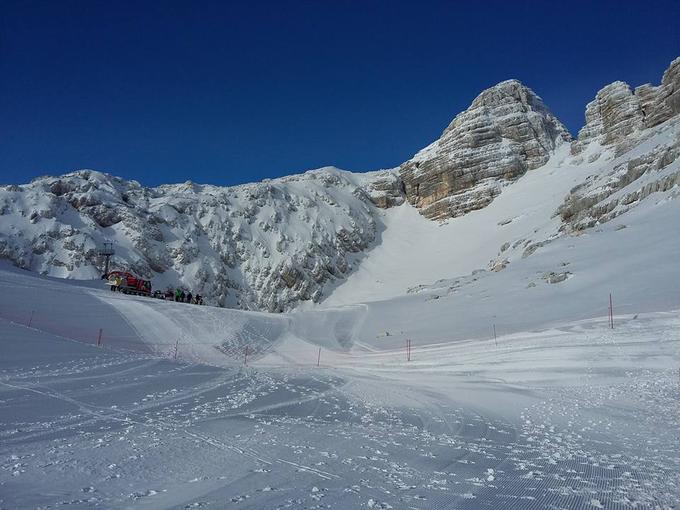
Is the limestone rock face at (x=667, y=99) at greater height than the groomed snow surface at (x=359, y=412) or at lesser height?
greater

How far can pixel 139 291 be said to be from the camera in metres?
36.8

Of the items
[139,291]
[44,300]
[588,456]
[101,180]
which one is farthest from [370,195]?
[588,456]

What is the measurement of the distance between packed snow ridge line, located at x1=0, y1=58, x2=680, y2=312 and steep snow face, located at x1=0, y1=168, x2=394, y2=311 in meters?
0.18

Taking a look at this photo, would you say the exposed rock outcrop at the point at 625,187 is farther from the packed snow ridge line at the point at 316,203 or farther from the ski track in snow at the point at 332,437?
the ski track in snow at the point at 332,437

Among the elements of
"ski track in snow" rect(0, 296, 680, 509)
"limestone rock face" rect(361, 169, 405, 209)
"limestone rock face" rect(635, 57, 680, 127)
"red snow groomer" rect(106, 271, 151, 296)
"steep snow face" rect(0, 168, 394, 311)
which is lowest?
"ski track in snow" rect(0, 296, 680, 509)

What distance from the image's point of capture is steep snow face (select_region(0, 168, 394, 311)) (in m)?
50.9

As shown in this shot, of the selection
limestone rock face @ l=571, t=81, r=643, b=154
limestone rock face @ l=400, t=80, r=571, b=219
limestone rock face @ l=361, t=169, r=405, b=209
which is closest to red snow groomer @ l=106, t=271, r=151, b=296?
limestone rock face @ l=400, t=80, r=571, b=219

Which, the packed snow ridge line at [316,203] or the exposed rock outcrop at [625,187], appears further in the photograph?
the packed snow ridge line at [316,203]

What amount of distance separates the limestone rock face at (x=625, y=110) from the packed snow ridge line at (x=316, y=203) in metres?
0.22

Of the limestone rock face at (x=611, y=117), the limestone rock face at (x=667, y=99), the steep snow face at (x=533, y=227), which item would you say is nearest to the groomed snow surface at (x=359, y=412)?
the steep snow face at (x=533, y=227)

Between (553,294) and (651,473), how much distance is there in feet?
62.9

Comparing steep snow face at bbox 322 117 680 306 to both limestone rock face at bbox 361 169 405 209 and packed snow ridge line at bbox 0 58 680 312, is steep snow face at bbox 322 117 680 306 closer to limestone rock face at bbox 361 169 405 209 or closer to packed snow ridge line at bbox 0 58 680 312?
packed snow ridge line at bbox 0 58 680 312

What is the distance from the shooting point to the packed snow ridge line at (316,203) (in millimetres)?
48875

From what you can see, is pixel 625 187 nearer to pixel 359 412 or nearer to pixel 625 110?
pixel 359 412
